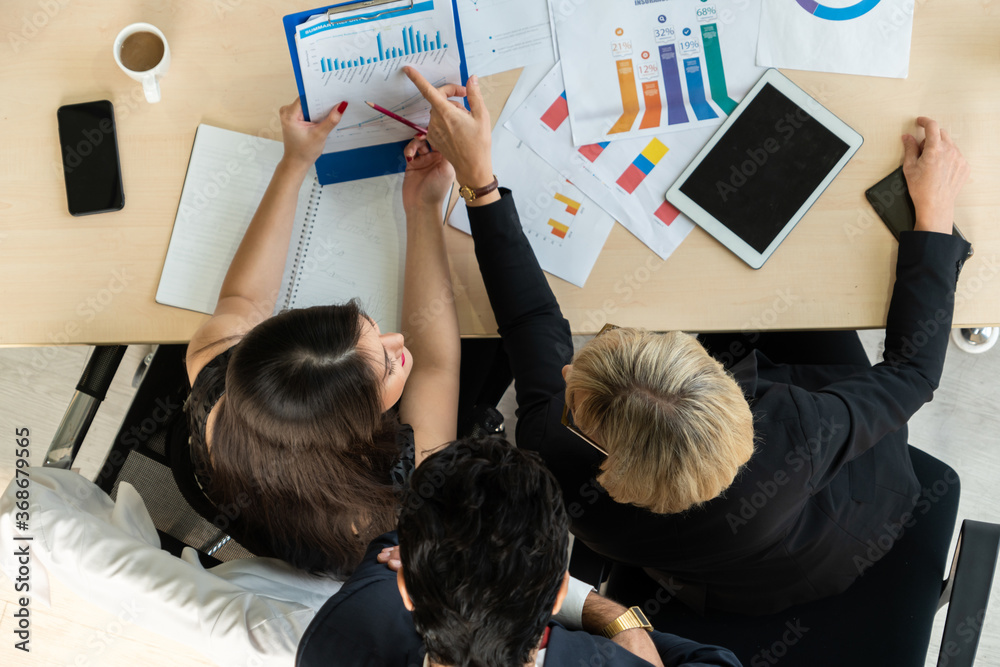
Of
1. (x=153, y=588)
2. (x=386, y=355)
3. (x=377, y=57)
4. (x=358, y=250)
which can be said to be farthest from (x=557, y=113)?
(x=153, y=588)

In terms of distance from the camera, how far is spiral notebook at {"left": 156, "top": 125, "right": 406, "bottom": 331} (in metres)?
1.19

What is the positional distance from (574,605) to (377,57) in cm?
96

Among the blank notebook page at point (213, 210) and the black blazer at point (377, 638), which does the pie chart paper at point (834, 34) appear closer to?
the blank notebook page at point (213, 210)

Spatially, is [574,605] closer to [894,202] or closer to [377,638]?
[377,638]

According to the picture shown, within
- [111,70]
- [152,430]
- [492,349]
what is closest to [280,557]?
[152,430]

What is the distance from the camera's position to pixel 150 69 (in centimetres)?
117

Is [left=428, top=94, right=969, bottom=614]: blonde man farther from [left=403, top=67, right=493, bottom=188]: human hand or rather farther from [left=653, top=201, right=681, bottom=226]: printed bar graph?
[left=653, top=201, right=681, bottom=226]: printed bar graph

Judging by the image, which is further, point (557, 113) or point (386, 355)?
point (557, 113)

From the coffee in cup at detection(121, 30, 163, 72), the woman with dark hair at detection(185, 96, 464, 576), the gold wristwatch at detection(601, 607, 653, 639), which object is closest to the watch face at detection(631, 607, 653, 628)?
the gold wristwatch at detection(601, 607, 653, 639)

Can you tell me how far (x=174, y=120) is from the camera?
1.21 metres

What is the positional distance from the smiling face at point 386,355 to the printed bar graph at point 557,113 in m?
0.48

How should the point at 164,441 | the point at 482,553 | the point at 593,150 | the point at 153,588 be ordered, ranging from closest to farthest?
the point at 482,553
the point at 153,588
the point at 593,150
the point at 164,441

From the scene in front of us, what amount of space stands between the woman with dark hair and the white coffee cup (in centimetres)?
25

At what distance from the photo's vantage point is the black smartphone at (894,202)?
1.12 metres
